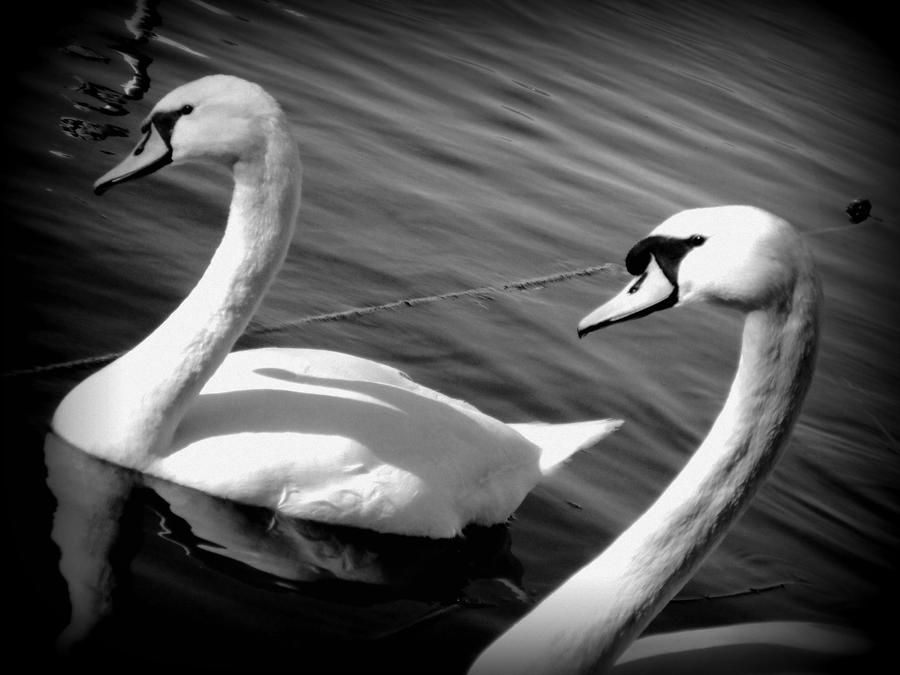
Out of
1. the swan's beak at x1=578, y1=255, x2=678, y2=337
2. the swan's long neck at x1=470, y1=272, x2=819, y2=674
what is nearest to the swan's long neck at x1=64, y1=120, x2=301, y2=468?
the swan's beak at x1=578, y1=255, x2=678, y2=337

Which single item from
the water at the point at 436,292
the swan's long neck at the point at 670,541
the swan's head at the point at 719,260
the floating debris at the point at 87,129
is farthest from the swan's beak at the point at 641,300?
the floating debris at the point at 87,129

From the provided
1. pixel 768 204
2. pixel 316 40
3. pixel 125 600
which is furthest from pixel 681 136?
pixel 125 600

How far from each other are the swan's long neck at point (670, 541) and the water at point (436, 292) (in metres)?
0.73

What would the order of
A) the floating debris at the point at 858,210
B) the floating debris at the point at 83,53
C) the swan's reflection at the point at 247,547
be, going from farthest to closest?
the floating debris at the point at 858,210
the floating debris at the point at 83,53
the swan's reflection at the point at 247,547

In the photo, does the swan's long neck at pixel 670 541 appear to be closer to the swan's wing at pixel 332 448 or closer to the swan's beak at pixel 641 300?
the swan's beak at pixel 641 300

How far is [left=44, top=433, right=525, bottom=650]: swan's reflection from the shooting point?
3.54m

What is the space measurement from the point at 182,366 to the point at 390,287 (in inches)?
82.1

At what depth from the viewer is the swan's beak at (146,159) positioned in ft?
12.6

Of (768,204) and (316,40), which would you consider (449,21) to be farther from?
(768,204)

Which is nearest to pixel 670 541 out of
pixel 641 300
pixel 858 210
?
pixel 641 300

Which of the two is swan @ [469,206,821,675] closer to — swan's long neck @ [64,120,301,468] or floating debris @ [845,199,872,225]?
swan's long neck @ [64,120,301,468]

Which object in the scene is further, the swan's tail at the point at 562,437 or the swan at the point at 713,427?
the swan's tail at the point at 562,437

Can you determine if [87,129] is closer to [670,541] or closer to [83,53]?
[83,53]

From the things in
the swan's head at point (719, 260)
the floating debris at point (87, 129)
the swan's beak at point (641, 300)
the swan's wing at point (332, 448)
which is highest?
the swan's head at point (719, 260)
